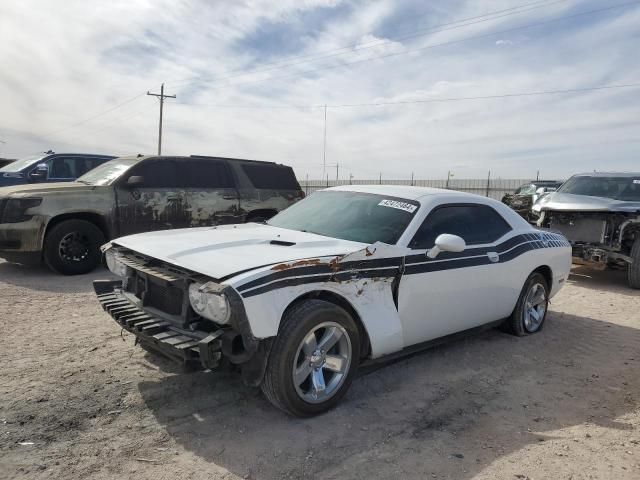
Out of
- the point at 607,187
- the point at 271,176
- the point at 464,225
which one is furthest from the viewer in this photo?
the point at 271,176

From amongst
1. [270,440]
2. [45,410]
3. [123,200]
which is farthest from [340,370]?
[123,200]

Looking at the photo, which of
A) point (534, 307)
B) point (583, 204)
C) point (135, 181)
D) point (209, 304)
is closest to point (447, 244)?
point (209, 304)

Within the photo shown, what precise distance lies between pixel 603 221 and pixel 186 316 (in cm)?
761

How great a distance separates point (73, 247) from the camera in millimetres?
7363

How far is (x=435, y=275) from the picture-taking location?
4031 millimetres

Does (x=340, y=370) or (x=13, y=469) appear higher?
(x=340, y=370)

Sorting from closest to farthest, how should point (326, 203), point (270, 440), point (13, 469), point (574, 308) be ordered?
point (13, 469), point (270, 440), point (326, 203), point (574, 308)

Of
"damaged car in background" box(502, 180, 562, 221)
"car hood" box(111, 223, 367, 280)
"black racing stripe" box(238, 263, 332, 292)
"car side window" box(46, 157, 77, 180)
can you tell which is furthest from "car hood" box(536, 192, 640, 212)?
"car side window" box(46, 157, 77, 180)

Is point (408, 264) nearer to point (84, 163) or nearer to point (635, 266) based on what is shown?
point (635, 266)

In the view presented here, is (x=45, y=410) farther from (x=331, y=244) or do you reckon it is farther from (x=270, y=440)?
(x=331, y=244)

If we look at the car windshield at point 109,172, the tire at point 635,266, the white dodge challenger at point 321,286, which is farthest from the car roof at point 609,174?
the car windshield at point 109,172

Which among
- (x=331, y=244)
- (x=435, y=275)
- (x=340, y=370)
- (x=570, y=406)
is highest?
(x=331, y=244)

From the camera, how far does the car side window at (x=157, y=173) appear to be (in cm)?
810

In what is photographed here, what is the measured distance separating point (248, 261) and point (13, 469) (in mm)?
1676
